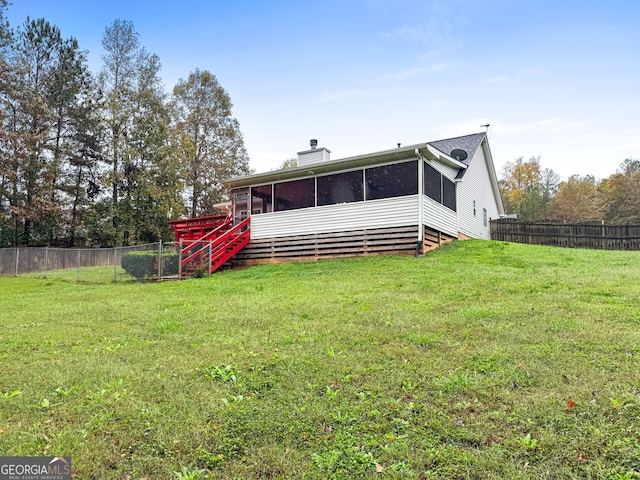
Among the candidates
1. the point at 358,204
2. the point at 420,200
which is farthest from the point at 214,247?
the point at 420,200

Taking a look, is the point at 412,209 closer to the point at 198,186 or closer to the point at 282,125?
the point at 282,125

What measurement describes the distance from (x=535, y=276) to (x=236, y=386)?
7.31 meters

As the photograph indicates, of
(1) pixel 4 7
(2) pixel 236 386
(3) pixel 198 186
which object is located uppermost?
(1) pixel 4 7

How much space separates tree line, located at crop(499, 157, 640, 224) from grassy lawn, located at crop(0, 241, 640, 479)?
32.6m

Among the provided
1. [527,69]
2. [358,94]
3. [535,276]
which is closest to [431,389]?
[535,276]

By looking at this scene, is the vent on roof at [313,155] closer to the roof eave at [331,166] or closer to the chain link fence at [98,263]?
the roof eave at [331,166]

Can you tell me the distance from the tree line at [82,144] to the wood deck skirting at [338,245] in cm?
1188

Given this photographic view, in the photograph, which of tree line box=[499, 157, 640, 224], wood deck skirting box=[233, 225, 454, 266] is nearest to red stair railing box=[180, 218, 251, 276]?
wood deck skirting box=[233, 225, 454, 266]

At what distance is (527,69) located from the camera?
14.5 m

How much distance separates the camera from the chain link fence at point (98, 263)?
44.6ft

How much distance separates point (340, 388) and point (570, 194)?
40.3 m

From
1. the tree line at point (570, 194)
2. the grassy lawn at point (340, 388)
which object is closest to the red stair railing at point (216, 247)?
the grassy lawn at point (340, 388)

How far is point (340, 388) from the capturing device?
3.44m

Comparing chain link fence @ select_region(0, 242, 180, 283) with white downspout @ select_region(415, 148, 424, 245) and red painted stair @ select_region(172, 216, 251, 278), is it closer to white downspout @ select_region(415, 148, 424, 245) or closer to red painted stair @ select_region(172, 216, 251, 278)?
red painted stair @ select_region(172, 216, 251, 278)
